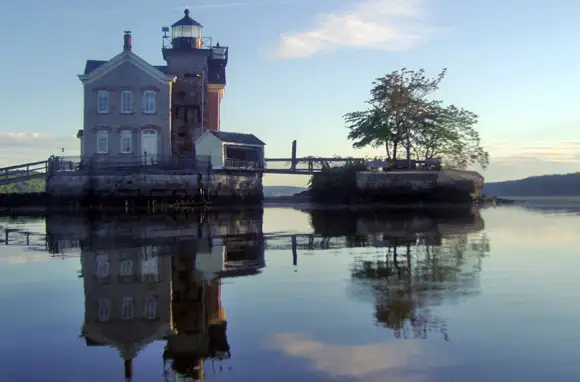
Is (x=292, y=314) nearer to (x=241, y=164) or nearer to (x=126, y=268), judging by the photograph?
(x=126, y=268)

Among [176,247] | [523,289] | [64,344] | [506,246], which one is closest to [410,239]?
[506,246]

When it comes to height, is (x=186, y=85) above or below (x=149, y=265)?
above

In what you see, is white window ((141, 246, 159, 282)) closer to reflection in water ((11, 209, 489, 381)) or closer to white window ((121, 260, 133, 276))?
reflection in water ((11, 209, 489, 381))

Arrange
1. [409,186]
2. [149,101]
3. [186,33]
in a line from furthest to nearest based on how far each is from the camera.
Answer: [186,33]
[409,186]
[149,101]

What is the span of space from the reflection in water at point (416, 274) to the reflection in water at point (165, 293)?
2.20 m

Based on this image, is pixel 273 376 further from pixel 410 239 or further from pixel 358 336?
pixel 410 239

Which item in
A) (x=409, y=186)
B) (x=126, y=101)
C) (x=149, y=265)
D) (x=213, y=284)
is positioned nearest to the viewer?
(x=213, y=284)

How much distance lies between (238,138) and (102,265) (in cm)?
3706

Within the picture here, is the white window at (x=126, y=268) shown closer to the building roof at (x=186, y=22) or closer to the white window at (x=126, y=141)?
the white window at (x=126, y=141)

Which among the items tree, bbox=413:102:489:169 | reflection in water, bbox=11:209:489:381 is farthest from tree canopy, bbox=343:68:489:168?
reflection in water, bbox=11:209:489:381

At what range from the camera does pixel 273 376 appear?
219 inches

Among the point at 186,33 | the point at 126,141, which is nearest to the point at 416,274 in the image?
the point at 126,141

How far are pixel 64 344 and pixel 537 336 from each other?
5141 mm

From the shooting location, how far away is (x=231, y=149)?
50.7 meters
